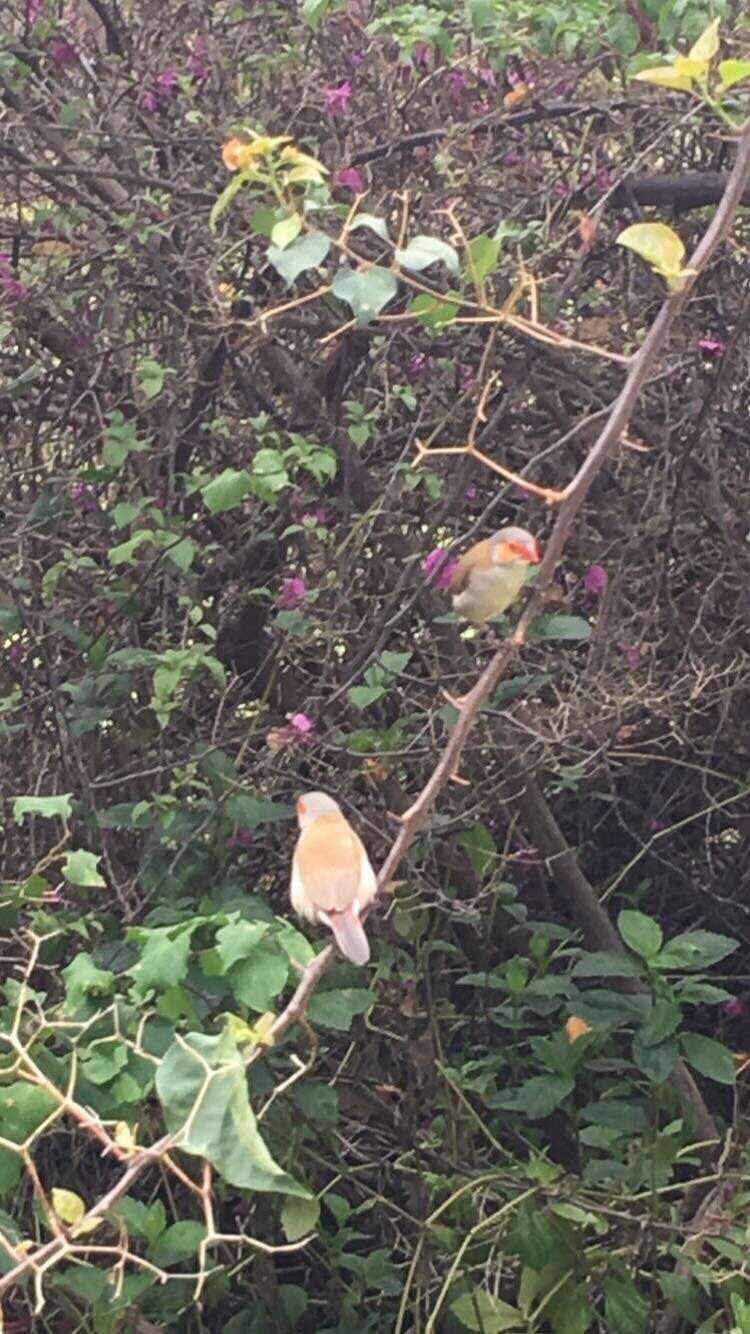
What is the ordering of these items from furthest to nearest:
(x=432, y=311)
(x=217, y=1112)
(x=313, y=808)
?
(x=313, y=808) < (x=432, y=311) < (x=217, y=1112)

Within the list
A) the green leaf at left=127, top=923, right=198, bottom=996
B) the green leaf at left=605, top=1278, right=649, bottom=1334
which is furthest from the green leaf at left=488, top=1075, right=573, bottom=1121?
the green leaf at left=127, top=923, right=198, bottom=996

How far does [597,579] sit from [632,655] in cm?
12

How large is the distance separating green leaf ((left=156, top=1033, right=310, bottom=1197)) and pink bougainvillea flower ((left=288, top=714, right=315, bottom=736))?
890mm

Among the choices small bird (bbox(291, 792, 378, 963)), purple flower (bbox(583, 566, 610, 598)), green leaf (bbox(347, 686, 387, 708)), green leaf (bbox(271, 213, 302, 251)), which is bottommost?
purple flower (bbox(583, 566, 610, 598))

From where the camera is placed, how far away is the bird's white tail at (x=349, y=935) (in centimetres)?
123

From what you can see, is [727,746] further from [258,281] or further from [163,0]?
[163,0]

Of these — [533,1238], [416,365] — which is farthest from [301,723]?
[533,1238]

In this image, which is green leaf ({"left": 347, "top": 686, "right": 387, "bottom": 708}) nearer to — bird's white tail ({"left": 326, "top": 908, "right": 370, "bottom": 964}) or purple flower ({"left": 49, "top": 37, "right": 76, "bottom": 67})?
bird's white tail ({"left": 326, "top": 908, "right": 370, "bottom": 964})

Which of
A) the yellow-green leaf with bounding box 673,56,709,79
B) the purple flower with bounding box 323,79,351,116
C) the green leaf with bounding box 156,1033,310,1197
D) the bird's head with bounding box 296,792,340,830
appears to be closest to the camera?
the green leaf with bounding box 156,1033,310,1197

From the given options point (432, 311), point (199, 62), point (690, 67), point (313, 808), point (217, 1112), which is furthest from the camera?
point (199, 62)

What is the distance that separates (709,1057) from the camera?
1.86 metres

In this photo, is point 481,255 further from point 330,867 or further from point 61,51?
point 61,51

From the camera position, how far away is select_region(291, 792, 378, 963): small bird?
127 cm

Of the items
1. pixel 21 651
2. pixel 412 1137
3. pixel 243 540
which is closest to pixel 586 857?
pixel 412 1137
